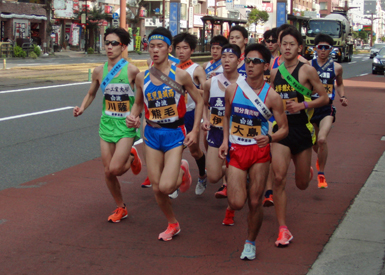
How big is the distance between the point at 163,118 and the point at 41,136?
6.08 meters

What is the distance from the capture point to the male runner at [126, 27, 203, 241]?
519 centimetres

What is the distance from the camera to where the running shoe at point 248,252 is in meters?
4.67

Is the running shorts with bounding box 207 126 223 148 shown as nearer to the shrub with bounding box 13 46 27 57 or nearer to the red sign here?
the shrub with bounding box 13 46 27 57

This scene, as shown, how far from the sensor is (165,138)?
205 inches

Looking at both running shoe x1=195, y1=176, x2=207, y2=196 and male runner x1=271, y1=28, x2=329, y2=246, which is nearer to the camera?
male runner x1=271, y1=28, x2=329, y2=246

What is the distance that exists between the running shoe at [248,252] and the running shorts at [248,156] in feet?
A: 2.19

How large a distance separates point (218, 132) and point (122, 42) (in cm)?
149

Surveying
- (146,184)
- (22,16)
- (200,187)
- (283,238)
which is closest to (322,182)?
(200,187)

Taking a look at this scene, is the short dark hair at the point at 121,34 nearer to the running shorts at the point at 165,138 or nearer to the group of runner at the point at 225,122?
the group of runner at the point at 225,122

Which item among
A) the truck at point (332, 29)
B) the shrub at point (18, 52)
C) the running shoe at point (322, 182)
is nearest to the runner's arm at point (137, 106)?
the running shoe at point (322, 182)

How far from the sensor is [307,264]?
15.2ft

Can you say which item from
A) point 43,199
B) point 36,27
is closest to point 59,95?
point 43,199

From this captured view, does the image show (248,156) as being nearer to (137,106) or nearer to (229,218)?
(229,218)

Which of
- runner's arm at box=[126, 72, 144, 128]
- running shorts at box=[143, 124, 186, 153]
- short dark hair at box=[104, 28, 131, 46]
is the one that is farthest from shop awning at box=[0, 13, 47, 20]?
running shorts at box=[143, 124, 186, 153]
